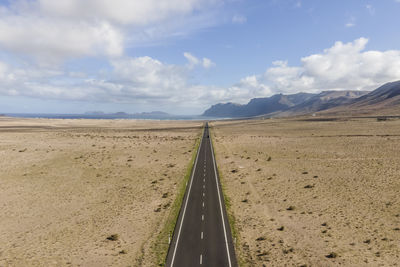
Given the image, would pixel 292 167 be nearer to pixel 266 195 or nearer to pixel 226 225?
pixel 266 195

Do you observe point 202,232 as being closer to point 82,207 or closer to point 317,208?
point 317,208

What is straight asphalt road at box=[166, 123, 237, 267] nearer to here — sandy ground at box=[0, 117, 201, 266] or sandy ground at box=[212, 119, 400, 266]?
sandy ground at box=[212, 119, 400, 266]

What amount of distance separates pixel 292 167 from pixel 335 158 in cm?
1733

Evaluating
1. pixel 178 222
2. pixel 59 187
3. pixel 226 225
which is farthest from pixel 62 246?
pixel 59 187

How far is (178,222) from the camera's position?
109 ft

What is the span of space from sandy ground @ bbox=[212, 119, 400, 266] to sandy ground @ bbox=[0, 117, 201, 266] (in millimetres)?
13396

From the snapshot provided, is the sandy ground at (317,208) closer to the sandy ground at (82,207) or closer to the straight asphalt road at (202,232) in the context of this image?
the straight asphalt road at (202,232)

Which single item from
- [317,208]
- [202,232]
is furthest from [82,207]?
[317,208]

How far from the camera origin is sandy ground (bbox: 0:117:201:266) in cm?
2694

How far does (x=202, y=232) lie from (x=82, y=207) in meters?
22.6

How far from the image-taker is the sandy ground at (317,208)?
26234 millimetres

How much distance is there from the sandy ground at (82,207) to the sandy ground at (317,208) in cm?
1340

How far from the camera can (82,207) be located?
39688 mm

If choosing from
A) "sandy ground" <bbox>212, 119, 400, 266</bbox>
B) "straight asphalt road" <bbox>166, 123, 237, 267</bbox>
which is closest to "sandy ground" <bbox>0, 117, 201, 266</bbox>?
"straight asphalt road" <bbox>166, 123, 237, 267</bbox>
